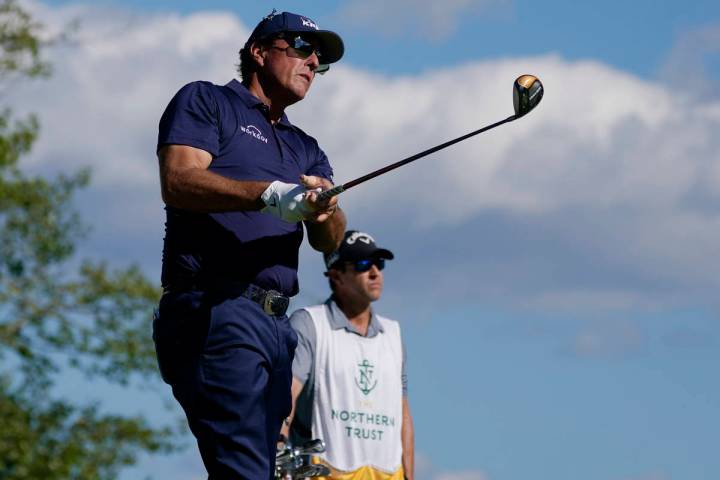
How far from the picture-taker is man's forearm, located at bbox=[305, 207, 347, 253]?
6.99m

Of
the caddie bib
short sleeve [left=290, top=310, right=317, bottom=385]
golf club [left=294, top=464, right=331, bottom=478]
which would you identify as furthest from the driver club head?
the caddie bib

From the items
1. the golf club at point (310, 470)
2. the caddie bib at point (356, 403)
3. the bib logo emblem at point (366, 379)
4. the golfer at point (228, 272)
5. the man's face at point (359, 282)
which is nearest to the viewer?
the golfer at point (228, 272)

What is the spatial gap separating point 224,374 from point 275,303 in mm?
370

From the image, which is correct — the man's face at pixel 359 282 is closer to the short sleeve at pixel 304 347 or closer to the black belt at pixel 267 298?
the short sleeve at pixel 304 347

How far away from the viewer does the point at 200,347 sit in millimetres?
6500

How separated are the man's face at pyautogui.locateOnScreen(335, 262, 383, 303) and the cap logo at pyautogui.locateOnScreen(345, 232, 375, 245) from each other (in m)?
0.15

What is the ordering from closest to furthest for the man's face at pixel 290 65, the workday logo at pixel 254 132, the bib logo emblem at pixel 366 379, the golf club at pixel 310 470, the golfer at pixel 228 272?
the golfer at pixel 228 272 < the workday logo at pixel 254 132 < the man's face at pixel 290 65 < the golf club at pixel 310 470 < the bib logo emblem at pixel 366 379

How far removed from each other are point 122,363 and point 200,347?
1857cm

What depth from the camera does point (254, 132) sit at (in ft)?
22.4

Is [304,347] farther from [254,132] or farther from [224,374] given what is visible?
[224,374]

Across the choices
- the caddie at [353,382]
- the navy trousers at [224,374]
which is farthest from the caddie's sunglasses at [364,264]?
the navy trousers at [224,374]

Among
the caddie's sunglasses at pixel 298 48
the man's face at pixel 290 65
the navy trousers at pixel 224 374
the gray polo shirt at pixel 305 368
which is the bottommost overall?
the navy trousers at pixel 224 374

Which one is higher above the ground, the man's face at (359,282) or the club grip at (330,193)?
the man's face at (359,282)

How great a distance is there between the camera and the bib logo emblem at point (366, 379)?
1078 centimetres
